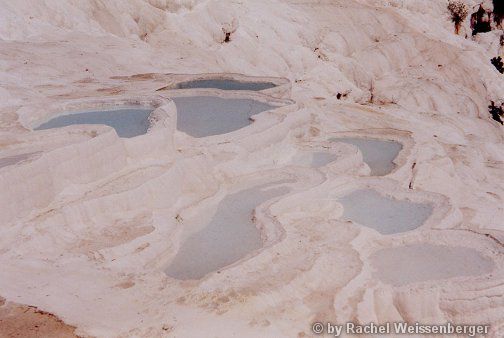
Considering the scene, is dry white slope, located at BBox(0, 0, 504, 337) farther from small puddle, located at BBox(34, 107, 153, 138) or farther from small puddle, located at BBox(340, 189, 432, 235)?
small puddle, located at BBox(34, 107, 153, 138)

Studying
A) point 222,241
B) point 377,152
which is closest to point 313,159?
point 377,152

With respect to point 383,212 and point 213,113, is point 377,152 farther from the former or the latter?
point 213,113

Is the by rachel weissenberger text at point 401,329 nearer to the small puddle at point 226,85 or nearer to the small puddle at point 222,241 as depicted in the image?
the small puddle at point 222,241

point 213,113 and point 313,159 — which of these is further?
point 213,113

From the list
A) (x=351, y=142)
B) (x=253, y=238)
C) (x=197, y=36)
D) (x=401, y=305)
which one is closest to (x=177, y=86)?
(x=197, y=36)

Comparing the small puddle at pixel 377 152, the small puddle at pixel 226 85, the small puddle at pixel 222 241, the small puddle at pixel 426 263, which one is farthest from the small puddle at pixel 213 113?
the small puddle at pixel 426 263

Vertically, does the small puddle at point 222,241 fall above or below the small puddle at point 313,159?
below
